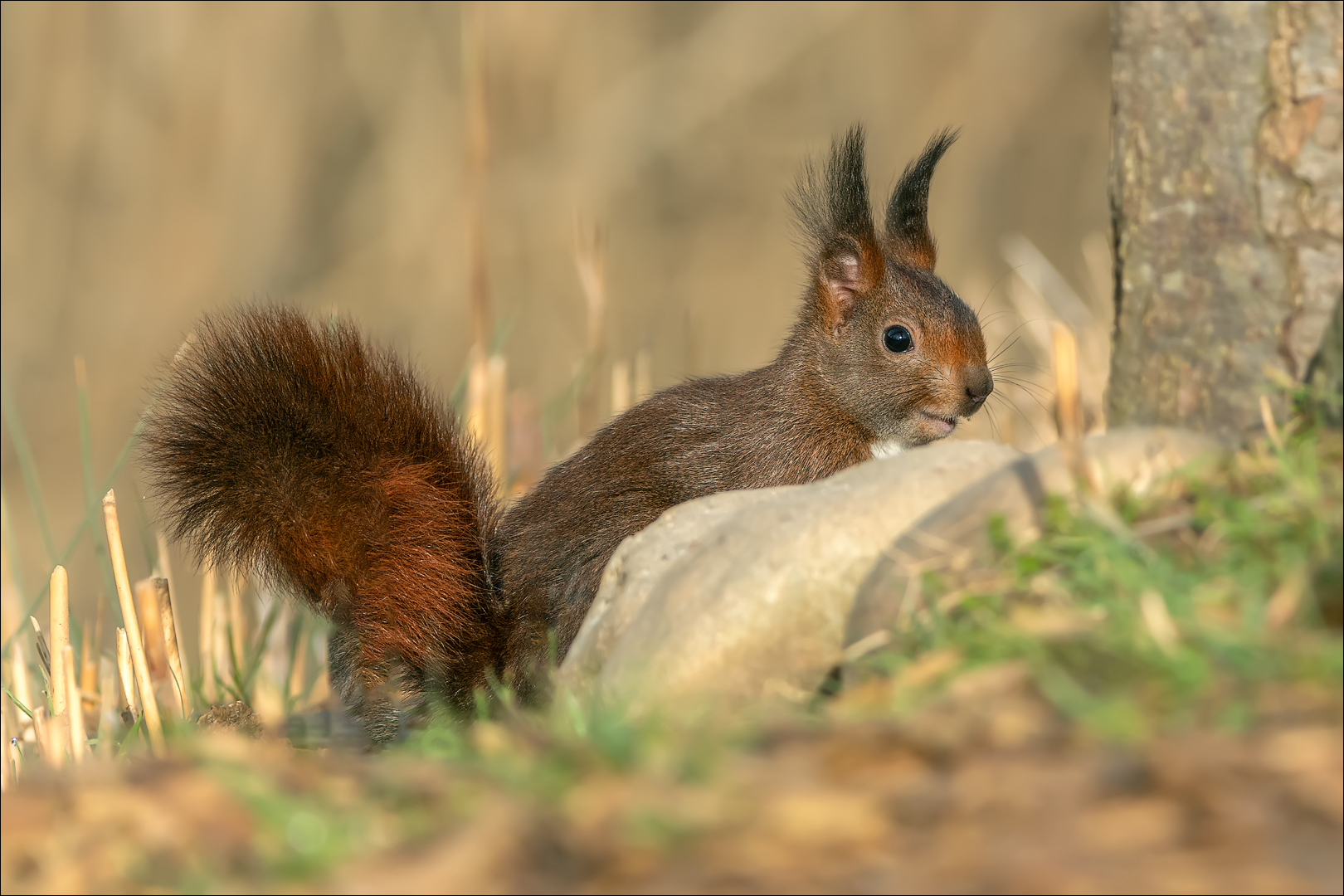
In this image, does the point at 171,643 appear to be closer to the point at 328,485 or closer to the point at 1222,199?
the point at 328,485

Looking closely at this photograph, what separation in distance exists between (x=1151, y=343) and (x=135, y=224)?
6.87 meters

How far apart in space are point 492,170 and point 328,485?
6.97 meters

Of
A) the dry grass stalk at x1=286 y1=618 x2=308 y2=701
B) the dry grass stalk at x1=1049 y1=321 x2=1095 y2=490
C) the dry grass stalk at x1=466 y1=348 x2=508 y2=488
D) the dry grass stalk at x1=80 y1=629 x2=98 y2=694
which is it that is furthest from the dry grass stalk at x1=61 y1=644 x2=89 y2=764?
the dry grass stalk at x1=466 y1=348 x2=508 y2=488

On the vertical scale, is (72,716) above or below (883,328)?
below

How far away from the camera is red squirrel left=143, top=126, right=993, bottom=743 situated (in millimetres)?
3645

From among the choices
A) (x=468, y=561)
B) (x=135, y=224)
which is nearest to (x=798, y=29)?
(x=135, y=224)

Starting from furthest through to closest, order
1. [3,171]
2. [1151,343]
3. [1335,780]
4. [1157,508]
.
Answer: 1. [3,171]
2. [1151,343]
3. [1157,508]
4. [1335,780]

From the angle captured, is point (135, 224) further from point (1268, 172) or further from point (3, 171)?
point (1268, 172)

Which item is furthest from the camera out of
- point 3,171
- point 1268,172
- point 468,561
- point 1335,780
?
point 3,171

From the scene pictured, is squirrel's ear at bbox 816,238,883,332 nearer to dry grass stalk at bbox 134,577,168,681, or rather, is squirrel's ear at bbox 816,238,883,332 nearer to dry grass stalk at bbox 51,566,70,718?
dry grass stalk at bbox 134,577,168,681

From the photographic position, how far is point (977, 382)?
14.8 feet

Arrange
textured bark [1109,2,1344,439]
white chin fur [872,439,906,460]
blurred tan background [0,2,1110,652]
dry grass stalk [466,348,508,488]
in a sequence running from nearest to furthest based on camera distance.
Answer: textured bark [1109,2,1344,439] → white chin fur [872,439,906,460] → dry grass stalk [466,348,508,488] → blurred tan background [0,2,1110,652]

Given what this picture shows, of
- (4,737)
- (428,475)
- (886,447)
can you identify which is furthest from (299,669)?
(886,447)

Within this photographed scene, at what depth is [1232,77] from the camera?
14.0 ft
